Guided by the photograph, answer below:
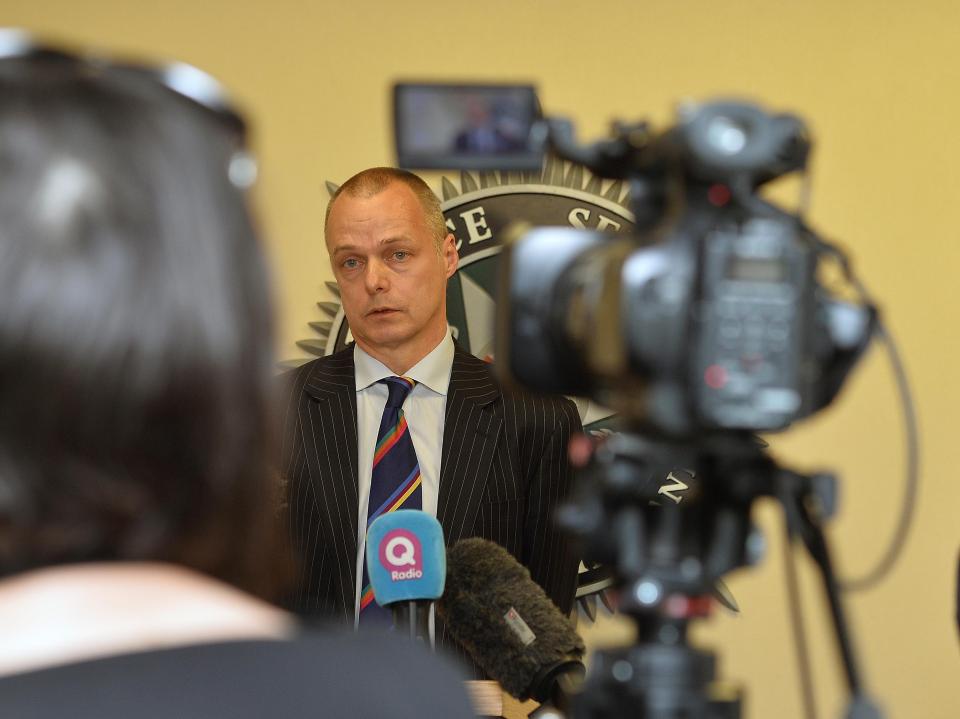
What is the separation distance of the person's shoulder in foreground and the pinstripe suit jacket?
5.64ft

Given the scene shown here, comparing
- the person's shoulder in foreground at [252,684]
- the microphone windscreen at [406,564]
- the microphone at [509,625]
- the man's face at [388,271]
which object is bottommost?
the microphone at [509,625]

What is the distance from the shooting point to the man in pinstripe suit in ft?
7.91

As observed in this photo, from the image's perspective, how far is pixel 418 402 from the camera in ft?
8.48

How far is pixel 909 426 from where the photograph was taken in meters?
1.05

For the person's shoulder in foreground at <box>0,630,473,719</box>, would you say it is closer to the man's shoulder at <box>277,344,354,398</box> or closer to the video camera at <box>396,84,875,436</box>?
the video camera at <box>396,84,875,436</box>

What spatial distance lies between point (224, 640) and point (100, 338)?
0.14 m

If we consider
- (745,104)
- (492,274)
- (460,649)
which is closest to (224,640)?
(745,104)

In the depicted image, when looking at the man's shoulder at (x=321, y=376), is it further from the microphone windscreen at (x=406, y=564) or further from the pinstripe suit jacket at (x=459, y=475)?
the microphone windscreen at (x=406, y=564)

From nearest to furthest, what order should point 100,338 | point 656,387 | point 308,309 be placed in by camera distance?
1. point 100,338
2. point 656,387
3. point 308,309

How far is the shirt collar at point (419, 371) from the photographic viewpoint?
258cm

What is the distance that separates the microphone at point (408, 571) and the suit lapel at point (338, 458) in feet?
3.34

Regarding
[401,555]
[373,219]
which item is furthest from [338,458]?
[401,555]

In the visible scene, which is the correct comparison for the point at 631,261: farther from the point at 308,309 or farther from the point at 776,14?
the point at 776,14

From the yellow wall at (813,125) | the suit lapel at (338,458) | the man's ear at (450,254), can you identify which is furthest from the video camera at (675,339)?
the yellow wall at (813,125)
